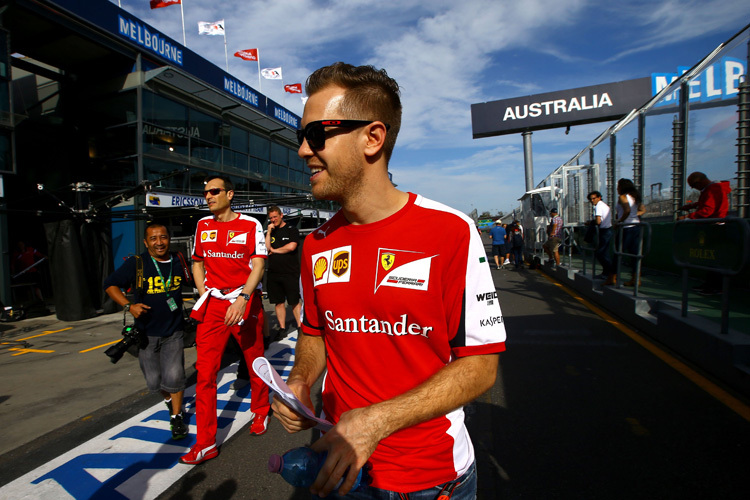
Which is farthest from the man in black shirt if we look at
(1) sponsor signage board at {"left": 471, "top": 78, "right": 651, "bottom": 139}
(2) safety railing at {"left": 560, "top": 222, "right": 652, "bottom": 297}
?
(1) sponsor signage board at {"left": 471, "top": 78, "right": 651, "bottom": 139}

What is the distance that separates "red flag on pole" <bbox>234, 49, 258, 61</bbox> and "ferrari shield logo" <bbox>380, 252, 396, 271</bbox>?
2244cm

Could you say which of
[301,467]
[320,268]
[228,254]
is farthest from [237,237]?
[301,467]

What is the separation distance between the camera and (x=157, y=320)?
3.67 metres

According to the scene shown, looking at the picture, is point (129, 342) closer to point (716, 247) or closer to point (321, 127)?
point (321, 127)

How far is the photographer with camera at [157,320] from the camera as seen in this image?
3.58 meters

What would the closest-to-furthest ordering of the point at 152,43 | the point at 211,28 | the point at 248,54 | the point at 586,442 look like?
the point at 586,442 < the point at 152,43 < the point at 211,28 < the point at 248,54

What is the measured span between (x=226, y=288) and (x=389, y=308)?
9.48ft

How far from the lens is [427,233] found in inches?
51.1

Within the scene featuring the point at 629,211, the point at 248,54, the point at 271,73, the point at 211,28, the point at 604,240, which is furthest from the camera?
the point at 271,73

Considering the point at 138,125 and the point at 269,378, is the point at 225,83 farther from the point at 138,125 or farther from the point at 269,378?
the point at 269,378

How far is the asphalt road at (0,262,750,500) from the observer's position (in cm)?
254

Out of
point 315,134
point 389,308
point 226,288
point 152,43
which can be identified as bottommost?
point 226,288

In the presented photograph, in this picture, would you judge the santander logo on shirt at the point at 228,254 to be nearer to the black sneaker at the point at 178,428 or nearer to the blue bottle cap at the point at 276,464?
the black sneaker at the point at 178,428

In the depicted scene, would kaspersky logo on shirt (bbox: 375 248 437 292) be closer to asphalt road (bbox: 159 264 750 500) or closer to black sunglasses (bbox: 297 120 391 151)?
black sunglasses (bbox: 297 120 391 151)
